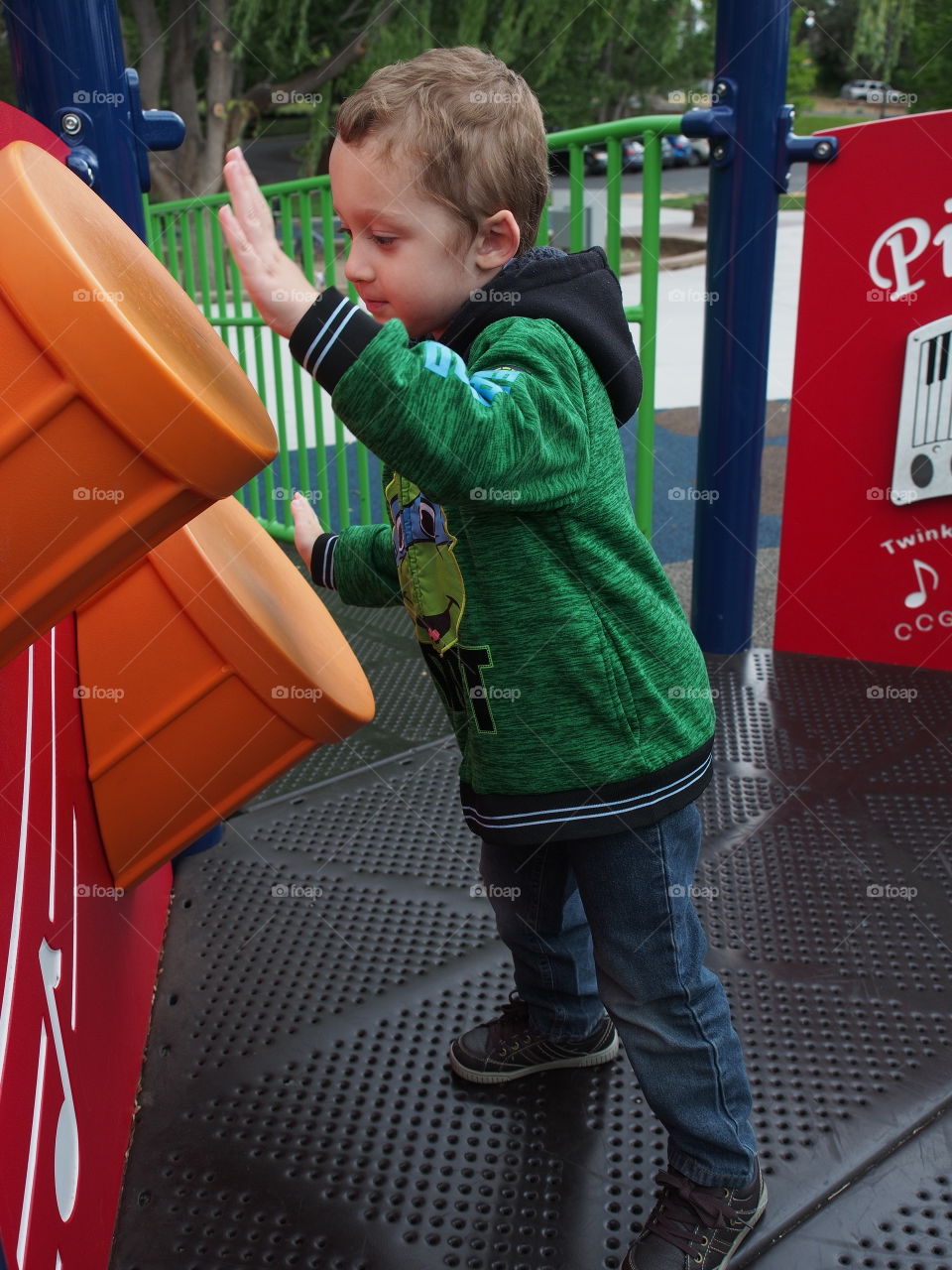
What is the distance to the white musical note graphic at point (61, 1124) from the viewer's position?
118cm

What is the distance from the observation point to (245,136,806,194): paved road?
2472 centimetres

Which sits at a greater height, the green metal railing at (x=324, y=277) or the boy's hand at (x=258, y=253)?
the boy's hand at (x=258, y=253)

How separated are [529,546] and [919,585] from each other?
200cm

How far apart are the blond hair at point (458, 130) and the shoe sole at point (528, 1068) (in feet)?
3.80

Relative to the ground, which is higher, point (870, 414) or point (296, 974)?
point (870, 414)

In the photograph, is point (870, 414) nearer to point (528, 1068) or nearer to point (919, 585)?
point (919, 585)

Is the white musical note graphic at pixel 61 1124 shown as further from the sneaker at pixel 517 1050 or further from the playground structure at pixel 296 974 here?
the sneaker at pixel 517 1050

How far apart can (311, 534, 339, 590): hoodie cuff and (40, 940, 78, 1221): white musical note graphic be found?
1.97ft

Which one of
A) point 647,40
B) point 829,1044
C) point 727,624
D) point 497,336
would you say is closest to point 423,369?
point 497,336

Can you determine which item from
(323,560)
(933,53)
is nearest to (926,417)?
(323,560)

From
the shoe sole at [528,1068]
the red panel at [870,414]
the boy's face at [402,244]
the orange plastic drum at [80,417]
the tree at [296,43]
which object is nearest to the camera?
the orange plastic drum at [80,417]

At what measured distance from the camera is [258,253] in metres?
1.05

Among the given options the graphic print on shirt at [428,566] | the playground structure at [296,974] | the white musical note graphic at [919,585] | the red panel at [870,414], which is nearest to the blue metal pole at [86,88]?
the playground structure at [296,974]

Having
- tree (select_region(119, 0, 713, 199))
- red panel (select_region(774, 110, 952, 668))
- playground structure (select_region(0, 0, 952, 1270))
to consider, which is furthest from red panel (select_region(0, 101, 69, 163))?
tree (select_region(119, 0, 713, 199))
